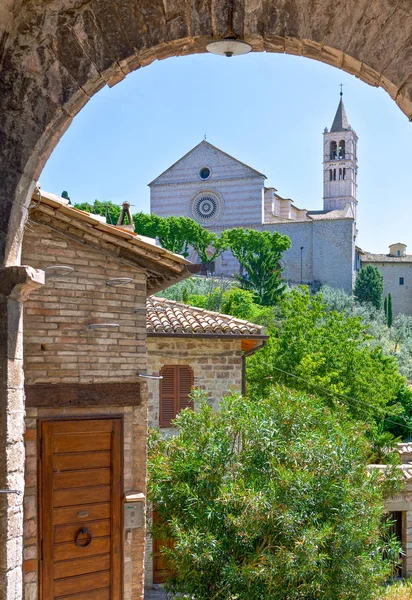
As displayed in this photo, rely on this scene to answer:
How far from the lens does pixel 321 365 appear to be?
2283 centimetres

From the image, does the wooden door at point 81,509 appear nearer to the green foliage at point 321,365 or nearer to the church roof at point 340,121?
the green foliage at point 321,365

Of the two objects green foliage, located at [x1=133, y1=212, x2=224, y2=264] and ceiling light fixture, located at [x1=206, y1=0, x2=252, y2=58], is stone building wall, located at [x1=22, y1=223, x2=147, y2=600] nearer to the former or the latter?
ceiling light fixture, located at [x1=206, y1=0, x2=252, y2=58]

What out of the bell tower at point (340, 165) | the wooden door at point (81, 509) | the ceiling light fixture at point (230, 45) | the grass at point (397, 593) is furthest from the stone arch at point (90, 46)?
the bell tower at point (340, 165)

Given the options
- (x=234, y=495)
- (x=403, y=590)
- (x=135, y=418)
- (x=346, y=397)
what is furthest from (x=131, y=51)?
(x=346, y=397)

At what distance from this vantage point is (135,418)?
8219 millimetres

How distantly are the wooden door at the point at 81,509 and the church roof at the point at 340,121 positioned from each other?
78.8m

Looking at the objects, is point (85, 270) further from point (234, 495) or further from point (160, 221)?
point (160, 221)

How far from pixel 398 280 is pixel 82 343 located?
62.6 meters

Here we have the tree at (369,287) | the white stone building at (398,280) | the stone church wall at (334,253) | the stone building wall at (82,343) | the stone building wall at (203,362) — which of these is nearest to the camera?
the stone building wall at (82,343)

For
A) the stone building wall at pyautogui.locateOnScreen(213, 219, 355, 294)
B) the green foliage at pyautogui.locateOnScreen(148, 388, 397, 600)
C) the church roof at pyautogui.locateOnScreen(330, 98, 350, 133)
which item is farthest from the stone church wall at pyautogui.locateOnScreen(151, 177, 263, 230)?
the green foliage at pyautogui.locateOnScreen(148, 388, 397, 600)

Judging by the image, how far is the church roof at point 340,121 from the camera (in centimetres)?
8294

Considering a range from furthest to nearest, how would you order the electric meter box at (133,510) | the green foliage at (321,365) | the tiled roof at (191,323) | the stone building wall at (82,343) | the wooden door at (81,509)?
the green foliage at (321,365)
the tiled roof at (191,323)
the electric meter box at (133,510)
the wooden door at (81,509)
the stone building wall at (82,343)

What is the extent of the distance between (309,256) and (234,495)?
56.4 meters

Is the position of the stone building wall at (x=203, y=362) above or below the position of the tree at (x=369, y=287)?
below
